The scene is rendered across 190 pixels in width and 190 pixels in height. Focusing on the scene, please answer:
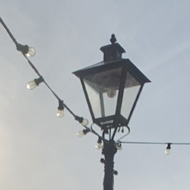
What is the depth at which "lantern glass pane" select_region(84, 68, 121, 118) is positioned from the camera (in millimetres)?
6691

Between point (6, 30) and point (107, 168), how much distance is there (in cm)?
250

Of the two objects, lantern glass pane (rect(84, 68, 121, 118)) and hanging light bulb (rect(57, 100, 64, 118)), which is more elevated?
hanging light bulb (rect(57, 100, 64, 118))

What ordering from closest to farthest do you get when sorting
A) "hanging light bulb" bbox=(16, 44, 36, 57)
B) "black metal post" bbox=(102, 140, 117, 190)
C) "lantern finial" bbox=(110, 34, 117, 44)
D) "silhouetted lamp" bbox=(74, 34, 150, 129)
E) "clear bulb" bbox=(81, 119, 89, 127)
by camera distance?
"hanging light bulb" bbox=(16, 44, 36, 57)
"silhouetted lamp" bbox=(74, 34, 150, 129)
"black metal post" bbox=(102, 140, 117, 190)
"lantern finial" bbox=(110, 34, 117, 44)
"clear bulb" bbox=(81, 119, 89, 127)

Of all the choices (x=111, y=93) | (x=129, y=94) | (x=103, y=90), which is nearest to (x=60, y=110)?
(x=103, y=90)

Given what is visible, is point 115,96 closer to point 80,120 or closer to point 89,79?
point 89,79

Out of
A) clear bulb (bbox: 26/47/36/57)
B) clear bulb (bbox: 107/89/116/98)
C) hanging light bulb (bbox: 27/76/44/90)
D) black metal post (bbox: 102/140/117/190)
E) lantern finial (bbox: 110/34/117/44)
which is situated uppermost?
lantern finial (bbox: 110/34/117/44)

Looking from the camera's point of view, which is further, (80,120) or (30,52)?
(80,120)

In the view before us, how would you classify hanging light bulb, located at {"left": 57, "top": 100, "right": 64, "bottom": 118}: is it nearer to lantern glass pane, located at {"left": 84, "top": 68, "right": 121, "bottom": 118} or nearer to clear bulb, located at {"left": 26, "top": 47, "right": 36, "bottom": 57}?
lantern glass pane, located at {"left": 84, "top": 68, "right": 121, "bottom": 118}

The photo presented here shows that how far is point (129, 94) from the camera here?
22.3 ft

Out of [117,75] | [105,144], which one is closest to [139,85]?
[117,75]

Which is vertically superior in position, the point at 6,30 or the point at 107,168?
the point at 6,30

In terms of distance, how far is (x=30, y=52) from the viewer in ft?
20.4

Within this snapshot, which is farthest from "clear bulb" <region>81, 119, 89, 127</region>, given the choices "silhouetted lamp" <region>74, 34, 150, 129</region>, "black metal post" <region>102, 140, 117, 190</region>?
"silhouetted lamp" <region>74, 34, 150, 129</region>

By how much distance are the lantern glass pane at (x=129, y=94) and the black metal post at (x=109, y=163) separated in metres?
0.61
